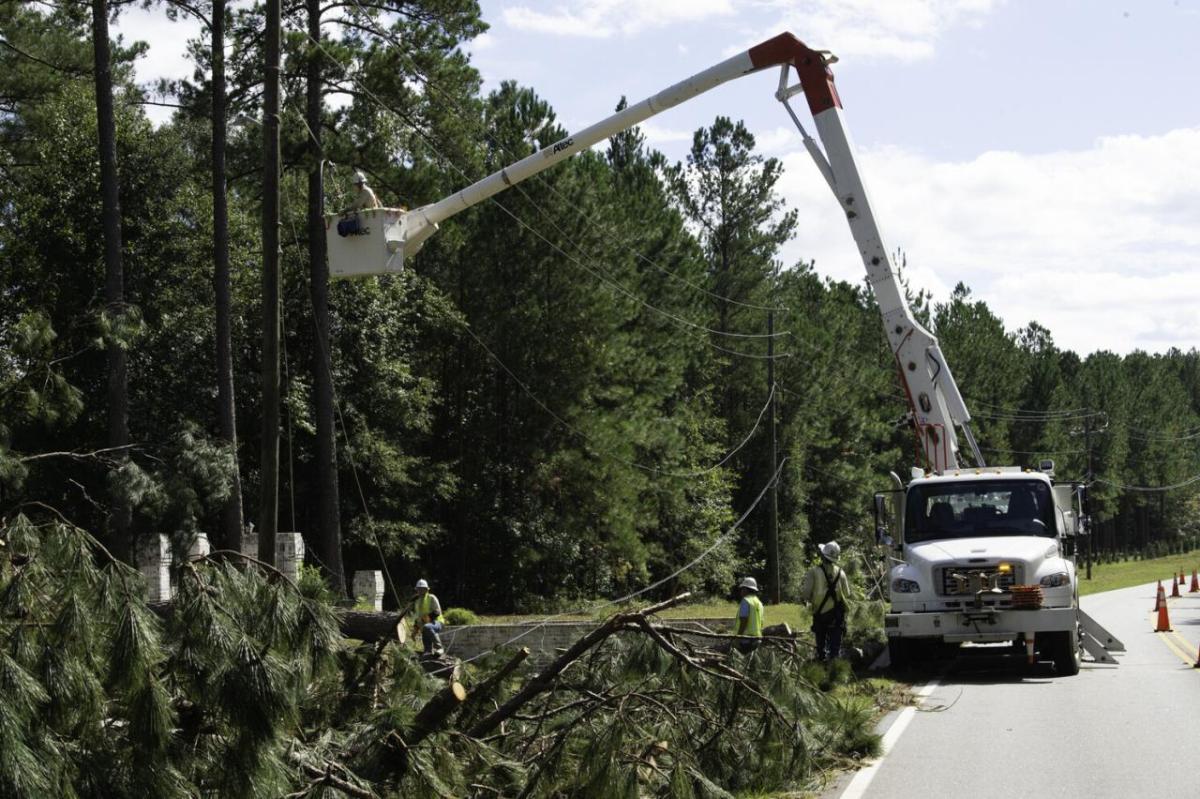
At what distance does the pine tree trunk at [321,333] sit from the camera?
89.2 ft

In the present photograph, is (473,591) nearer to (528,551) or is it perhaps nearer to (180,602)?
(528,551)

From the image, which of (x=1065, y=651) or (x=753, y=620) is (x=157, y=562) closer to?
(x=753, y=620)

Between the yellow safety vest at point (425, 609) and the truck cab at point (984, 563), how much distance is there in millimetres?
6516

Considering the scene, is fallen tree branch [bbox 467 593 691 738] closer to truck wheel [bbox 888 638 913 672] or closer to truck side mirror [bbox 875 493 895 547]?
truck side mirror [bbox 875 493 895 547]

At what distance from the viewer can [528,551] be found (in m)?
40.1

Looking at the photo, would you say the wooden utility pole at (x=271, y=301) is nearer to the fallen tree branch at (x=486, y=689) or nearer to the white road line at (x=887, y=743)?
the fallen tree branch at (x=486, y=689)

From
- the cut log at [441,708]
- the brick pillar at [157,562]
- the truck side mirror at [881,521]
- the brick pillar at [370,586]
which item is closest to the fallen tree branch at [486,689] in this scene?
the cut log at [441,708]

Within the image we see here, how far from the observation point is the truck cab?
1647 cm

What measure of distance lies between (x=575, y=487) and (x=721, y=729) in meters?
31.3

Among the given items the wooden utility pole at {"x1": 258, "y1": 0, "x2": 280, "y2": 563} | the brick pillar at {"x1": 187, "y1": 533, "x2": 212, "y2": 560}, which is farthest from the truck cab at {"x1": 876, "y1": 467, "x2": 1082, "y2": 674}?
the brick pillar at {"x1": 187, "y1": 533, "x2": 212, "y2": 560}

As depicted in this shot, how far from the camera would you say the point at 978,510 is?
58.9 feet

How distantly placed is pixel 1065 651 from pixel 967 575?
152 centimetres

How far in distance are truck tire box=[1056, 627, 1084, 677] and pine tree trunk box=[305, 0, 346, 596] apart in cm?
1402

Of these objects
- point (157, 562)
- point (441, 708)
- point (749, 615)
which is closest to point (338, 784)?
point (441, 708)
